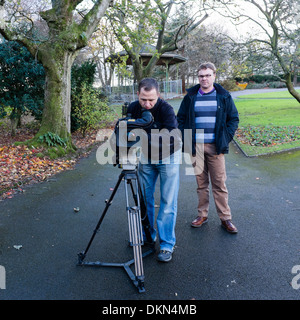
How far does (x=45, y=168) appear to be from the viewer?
7203 millimetres

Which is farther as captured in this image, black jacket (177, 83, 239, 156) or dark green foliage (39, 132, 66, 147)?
dark green foliage (39, 132, 66, 147)

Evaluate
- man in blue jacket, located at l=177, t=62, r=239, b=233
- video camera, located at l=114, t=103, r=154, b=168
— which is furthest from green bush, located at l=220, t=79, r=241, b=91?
video camera, located at l=114, t=103, r=154, b=168

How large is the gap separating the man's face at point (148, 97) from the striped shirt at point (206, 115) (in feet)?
3.59

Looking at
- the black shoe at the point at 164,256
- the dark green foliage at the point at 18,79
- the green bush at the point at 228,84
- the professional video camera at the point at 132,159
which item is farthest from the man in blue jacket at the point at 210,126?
the green bush at the point at 228,84

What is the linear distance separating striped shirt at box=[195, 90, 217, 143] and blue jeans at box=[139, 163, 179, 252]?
93cm

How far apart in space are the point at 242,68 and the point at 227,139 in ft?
37.3

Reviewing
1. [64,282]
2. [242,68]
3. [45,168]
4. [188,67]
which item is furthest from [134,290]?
[188,67]

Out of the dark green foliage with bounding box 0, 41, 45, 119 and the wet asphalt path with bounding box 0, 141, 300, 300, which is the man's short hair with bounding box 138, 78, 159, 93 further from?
the dark green foliage with bounding box 0, 41, 45, 119

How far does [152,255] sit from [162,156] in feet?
4.10

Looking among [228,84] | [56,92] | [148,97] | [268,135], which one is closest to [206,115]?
[148,97]

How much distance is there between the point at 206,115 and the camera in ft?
13.3

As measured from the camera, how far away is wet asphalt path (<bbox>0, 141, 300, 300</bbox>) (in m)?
2.93

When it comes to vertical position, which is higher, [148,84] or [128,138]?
[148,84]
